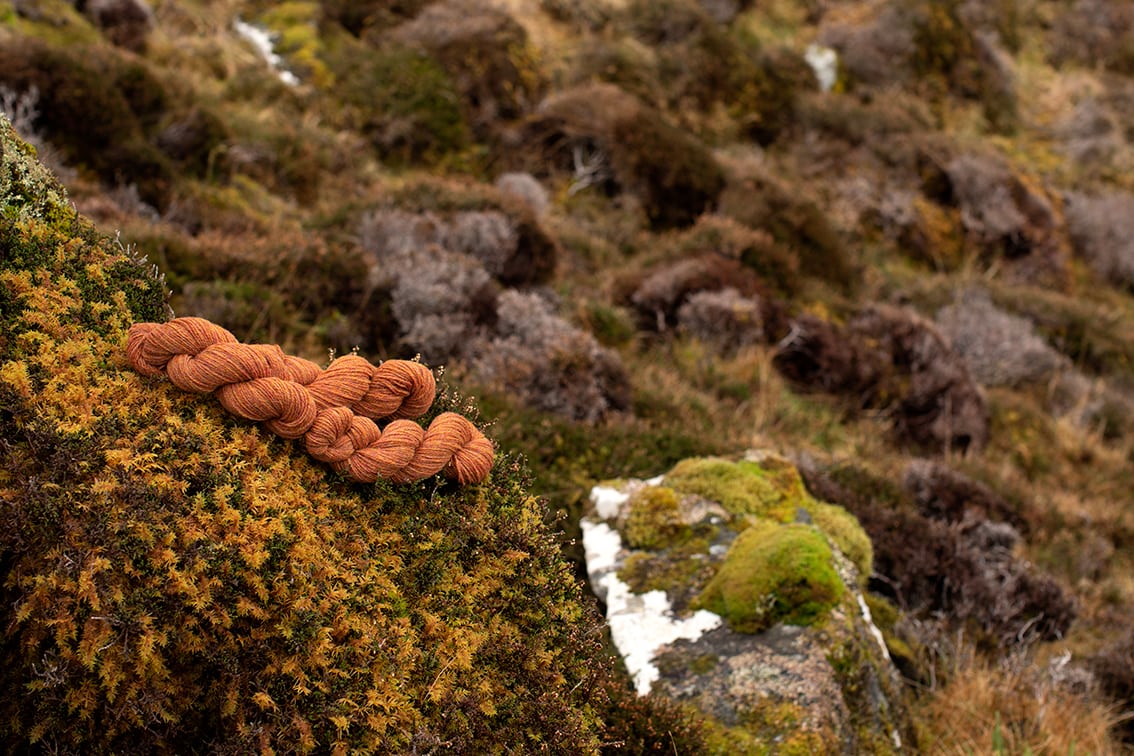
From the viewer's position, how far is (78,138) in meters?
7.75

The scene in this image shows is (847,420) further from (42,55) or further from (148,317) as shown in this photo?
(42,55)

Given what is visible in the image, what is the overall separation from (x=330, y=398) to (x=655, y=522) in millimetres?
2232

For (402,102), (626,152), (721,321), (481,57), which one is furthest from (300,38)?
(721,321)

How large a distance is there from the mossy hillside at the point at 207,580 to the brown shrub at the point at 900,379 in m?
6.62

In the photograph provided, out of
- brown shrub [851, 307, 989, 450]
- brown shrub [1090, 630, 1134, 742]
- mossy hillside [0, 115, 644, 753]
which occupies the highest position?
mossy hillside [0, 115, 644, 753]

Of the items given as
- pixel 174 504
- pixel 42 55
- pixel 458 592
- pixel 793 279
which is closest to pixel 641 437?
pixel 458 592

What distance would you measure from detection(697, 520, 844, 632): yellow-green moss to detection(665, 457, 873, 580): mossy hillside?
0.54 m

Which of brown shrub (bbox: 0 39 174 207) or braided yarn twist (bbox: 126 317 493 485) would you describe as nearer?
braided yarn twist (bbox: 126 317 493 485)

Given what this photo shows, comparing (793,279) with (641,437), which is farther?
(793,279)

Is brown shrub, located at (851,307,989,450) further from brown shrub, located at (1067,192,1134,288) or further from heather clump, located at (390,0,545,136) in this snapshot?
brown shrub, located at (1067,192,1134,288)

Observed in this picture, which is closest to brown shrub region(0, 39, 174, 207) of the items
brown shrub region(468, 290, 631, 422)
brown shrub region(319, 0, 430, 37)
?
brown shrub region(468, 290, 631, 422)

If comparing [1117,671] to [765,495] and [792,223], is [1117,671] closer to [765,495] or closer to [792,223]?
[765,495]

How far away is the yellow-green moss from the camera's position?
3.48m

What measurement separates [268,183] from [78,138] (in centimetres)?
199
